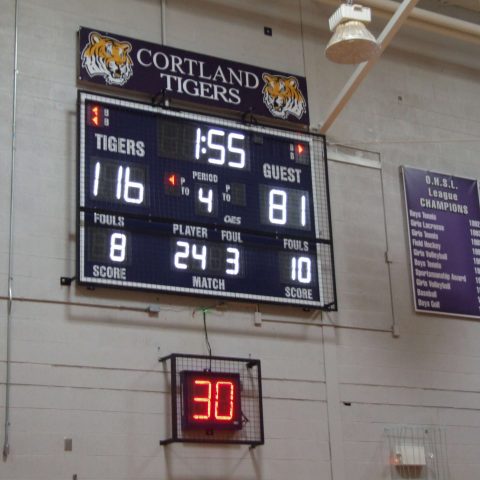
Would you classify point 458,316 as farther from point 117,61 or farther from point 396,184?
point 117,61

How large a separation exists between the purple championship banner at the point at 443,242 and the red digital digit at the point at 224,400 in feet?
6.95

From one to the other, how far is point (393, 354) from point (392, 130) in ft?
6.80

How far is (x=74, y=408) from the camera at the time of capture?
21.7 ft

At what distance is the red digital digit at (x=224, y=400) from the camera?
6.92 meters

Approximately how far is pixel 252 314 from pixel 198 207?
35.9 inches

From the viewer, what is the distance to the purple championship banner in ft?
27.8

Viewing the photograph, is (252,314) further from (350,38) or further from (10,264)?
(350,38)

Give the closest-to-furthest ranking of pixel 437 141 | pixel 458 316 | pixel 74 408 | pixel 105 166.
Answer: pixel 74 408, pixel 105 166, pixel 458 316, pixel 437 141

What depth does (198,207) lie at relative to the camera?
735 cm

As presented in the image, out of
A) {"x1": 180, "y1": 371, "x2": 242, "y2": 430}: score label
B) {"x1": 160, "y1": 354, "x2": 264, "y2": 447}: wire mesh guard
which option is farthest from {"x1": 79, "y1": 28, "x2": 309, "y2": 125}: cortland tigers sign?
{"x1": 180, "y1": 371, "x2": 242, "y2": 430}: score label

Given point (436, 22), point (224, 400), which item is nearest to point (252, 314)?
point (224, 400)

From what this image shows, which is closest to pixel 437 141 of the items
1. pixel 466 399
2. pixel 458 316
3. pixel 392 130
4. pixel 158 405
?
pixel 392 130

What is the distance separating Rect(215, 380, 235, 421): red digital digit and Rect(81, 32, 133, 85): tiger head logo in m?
2.39

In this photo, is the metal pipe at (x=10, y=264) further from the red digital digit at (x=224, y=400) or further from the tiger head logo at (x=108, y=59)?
the red digital digit at (x=224, y=400)
